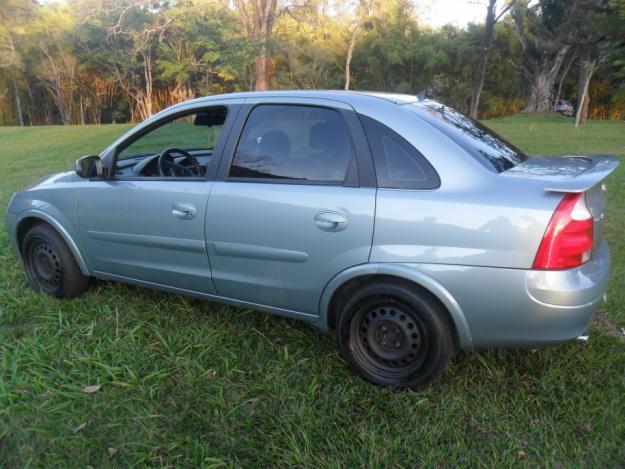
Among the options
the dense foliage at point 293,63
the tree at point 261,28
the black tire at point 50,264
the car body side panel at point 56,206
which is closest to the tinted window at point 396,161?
the car body side panel at point 56,206

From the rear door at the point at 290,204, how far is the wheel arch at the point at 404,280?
0.05 metres

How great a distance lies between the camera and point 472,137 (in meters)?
2.88

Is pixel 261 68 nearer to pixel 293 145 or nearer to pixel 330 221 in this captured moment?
pixel 293 145

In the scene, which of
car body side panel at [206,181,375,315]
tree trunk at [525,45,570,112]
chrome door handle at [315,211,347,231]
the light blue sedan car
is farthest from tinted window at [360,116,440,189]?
tree trunk at [525,45,570,112]

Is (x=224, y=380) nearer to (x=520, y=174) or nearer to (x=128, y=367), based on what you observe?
(x=128, y=367)

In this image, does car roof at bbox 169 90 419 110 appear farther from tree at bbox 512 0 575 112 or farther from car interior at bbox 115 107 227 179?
tree at bbox 512 0 575 112

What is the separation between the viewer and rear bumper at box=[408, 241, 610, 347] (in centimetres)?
231

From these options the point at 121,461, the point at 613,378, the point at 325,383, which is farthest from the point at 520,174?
the point at 121,461

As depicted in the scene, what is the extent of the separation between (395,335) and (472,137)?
120 centimetres

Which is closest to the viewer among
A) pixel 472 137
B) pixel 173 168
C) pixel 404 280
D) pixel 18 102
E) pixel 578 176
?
pixel 578 176

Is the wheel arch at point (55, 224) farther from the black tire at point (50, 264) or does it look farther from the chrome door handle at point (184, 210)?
the chrome door handle at point (184, 210)

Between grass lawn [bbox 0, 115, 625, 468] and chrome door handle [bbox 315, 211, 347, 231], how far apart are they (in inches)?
33.5

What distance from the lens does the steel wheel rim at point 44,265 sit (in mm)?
3773

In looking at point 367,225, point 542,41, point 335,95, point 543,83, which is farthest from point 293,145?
point 543,83
